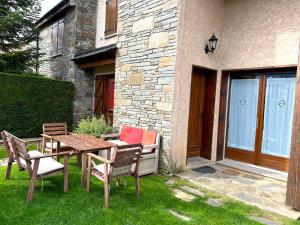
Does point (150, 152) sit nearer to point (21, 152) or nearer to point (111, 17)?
point (21, 152)

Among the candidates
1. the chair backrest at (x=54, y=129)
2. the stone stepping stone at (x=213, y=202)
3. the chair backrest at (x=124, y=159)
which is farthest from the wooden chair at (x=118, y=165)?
the chair backrest at (x=54, y=129)

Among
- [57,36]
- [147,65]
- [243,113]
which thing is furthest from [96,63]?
[243,113]

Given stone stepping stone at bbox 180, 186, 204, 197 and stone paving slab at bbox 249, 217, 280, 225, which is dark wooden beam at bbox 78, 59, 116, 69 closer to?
stone stepping stone at bbox 180, 186, 204, 197

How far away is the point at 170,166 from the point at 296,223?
8.80ft

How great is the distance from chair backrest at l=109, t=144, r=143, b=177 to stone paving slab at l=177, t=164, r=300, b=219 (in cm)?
170

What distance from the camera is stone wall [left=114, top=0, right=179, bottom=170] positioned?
5.71 metres

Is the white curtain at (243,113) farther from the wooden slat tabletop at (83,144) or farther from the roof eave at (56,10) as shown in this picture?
the roof eave at (56,10)

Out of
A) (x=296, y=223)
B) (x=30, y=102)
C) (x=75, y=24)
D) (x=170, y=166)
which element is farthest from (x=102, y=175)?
(x=75, y=24)

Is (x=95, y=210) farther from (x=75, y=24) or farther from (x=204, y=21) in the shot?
(x=75, y=24)

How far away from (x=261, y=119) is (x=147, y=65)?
3.12 metres

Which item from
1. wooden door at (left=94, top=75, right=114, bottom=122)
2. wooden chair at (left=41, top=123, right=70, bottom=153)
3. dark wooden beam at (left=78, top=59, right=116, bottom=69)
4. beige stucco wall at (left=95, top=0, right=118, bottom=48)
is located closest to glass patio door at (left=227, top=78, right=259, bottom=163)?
dark wooden beam at (left=78, top=59, right=116, bottom=69)

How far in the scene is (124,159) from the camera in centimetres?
400

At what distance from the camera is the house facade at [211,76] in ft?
18.4

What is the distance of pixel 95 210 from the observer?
3.75 m
